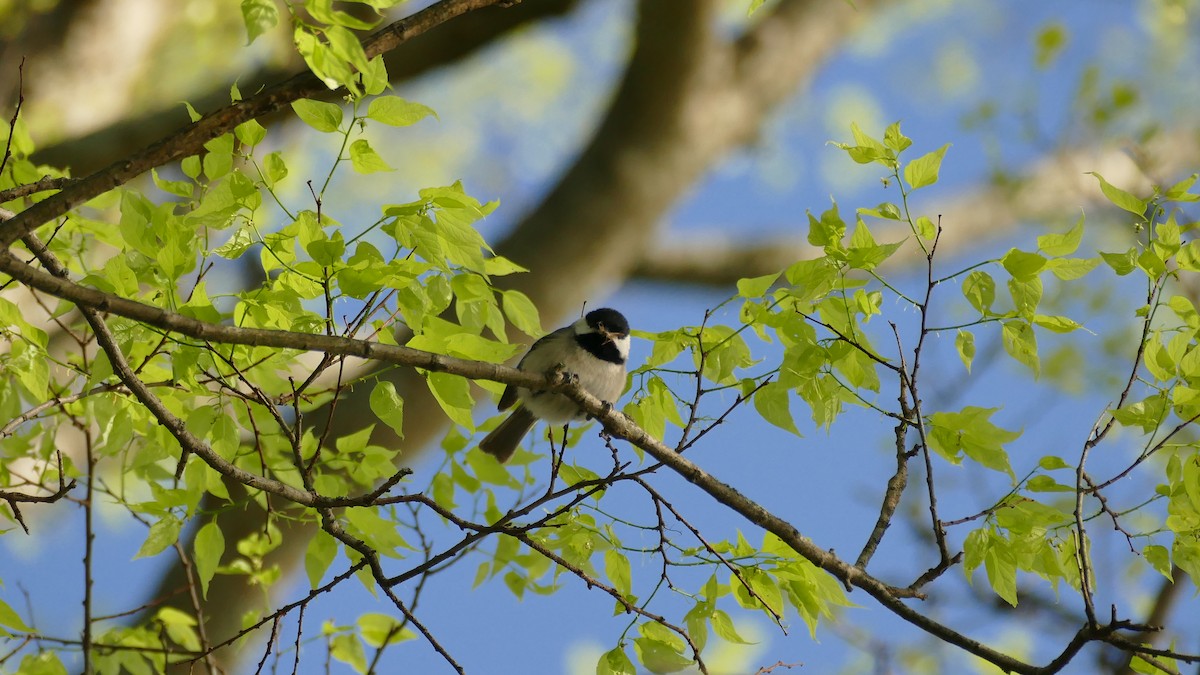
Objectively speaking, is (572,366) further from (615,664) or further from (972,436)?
(972,436)

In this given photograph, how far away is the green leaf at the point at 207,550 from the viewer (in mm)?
2596

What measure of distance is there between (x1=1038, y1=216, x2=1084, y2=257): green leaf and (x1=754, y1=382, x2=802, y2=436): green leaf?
720mm

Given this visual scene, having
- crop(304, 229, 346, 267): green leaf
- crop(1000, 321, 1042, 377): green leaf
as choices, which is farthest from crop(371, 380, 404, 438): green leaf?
crop(1000, 321, 1042, 377): green leaf

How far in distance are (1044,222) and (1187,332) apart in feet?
22.1

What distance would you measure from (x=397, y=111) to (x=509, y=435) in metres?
2.91

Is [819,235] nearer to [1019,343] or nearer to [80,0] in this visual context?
[1019,343]

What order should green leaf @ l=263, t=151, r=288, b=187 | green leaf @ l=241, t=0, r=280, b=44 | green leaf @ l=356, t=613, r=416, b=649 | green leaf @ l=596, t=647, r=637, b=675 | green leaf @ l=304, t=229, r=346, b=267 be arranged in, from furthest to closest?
green leaf @ l=356, t=613, r=416, b=649 < green leaf @ l=596, t=647, r=637, b=675 < green leaf @ l=263, t=151, r=288, b=187 < green leaf @ l=304, t=229, r=346, b=267 < green leaf @ l=241, t=0, r=280, b=44

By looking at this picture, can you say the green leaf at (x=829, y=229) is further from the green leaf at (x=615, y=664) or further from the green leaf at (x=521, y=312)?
the green leaf at (x=615, y=664)

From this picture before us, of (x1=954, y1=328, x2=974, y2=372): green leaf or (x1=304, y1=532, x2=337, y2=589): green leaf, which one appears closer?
(x1=954, y1=328, x2=974, y2=372): green leaf

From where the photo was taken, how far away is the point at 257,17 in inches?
74.9

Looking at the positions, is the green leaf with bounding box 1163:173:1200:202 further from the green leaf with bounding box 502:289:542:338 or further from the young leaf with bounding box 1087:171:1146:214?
the green leaf with bounding box 502:289:542:338

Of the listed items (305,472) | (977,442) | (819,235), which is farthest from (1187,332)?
(305,472)

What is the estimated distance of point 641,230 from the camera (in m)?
6.98

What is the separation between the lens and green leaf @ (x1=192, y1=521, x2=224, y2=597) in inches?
102
